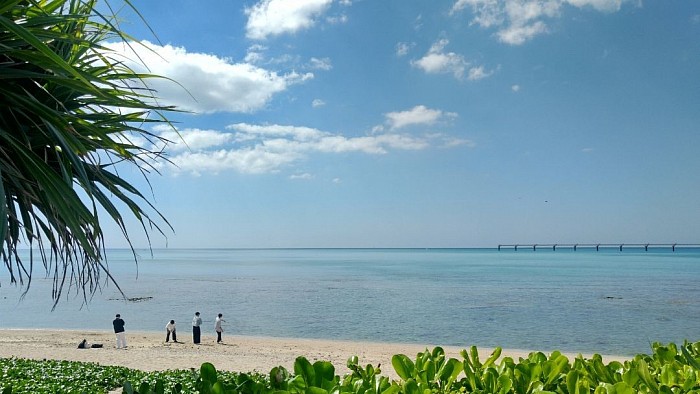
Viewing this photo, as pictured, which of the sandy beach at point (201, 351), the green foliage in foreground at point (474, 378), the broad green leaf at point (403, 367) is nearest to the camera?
the green foliage in foreground at point (474, 378)

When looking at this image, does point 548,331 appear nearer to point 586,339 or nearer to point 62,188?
point 586,339

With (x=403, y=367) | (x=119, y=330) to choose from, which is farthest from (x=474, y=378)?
(x=119, y=330)

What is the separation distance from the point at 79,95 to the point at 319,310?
33.6 m

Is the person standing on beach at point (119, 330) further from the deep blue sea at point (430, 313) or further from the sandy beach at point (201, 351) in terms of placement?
the deep blue sea at point (430, 313)

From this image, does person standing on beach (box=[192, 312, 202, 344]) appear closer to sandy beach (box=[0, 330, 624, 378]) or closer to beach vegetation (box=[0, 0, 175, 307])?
sandy beach (box=[0, 330, 624, 378])

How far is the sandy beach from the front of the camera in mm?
15414

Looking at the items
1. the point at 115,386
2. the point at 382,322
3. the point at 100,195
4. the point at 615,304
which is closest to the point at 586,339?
the point at 382,322

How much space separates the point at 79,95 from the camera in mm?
3270

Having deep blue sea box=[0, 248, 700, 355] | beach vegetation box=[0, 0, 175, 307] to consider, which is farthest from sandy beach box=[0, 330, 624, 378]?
beach vegetation box=[0, 0, 175, 307]

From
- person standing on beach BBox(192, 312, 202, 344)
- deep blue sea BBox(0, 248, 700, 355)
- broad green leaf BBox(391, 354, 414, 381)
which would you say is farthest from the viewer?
deep blue sea BBox(0, 248, 700, 355)

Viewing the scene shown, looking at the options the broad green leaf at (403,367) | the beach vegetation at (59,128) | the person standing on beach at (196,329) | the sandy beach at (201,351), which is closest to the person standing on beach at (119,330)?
the sandy beach at (201,351)

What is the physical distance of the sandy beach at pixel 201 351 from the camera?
15.4 meters

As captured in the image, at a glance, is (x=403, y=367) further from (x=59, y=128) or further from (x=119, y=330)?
(x=119, y=330)

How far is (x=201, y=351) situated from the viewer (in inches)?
787
